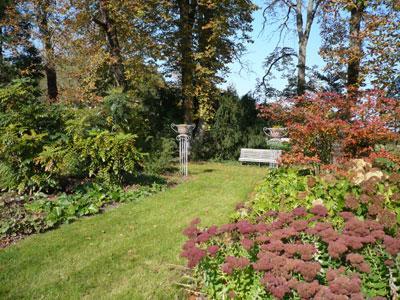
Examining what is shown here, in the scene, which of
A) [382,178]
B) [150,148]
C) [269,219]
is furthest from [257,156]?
[269,219]

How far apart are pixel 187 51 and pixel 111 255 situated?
479 inches

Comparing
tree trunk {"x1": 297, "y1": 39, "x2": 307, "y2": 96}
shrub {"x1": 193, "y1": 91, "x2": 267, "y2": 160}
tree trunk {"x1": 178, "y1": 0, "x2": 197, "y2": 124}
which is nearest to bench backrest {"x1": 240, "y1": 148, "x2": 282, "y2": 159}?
shrub {"x1": 193, "y1": 91, "x2": 267, "y2": 160}

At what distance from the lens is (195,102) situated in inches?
670

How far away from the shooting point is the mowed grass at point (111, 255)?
3.82 m

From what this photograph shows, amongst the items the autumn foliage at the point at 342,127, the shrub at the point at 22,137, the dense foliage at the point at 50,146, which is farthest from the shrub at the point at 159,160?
the autumn foliage at the point at 342,127

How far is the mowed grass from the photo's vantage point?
382cm

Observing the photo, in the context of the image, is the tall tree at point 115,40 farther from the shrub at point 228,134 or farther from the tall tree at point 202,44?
the shrub at point 228,134

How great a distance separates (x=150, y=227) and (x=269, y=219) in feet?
7.88

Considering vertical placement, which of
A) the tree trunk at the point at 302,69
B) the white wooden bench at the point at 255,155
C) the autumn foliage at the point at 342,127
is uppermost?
the tree trunk at the point at 302,69

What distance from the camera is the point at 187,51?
1559 centimetres

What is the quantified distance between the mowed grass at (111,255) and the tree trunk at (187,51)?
8780 mm

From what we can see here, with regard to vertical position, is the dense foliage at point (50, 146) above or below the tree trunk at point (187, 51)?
below

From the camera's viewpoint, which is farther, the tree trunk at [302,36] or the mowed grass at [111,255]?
the tree trunk at [302,36]

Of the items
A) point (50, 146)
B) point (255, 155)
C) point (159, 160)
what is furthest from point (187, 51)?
point (50, 146)
